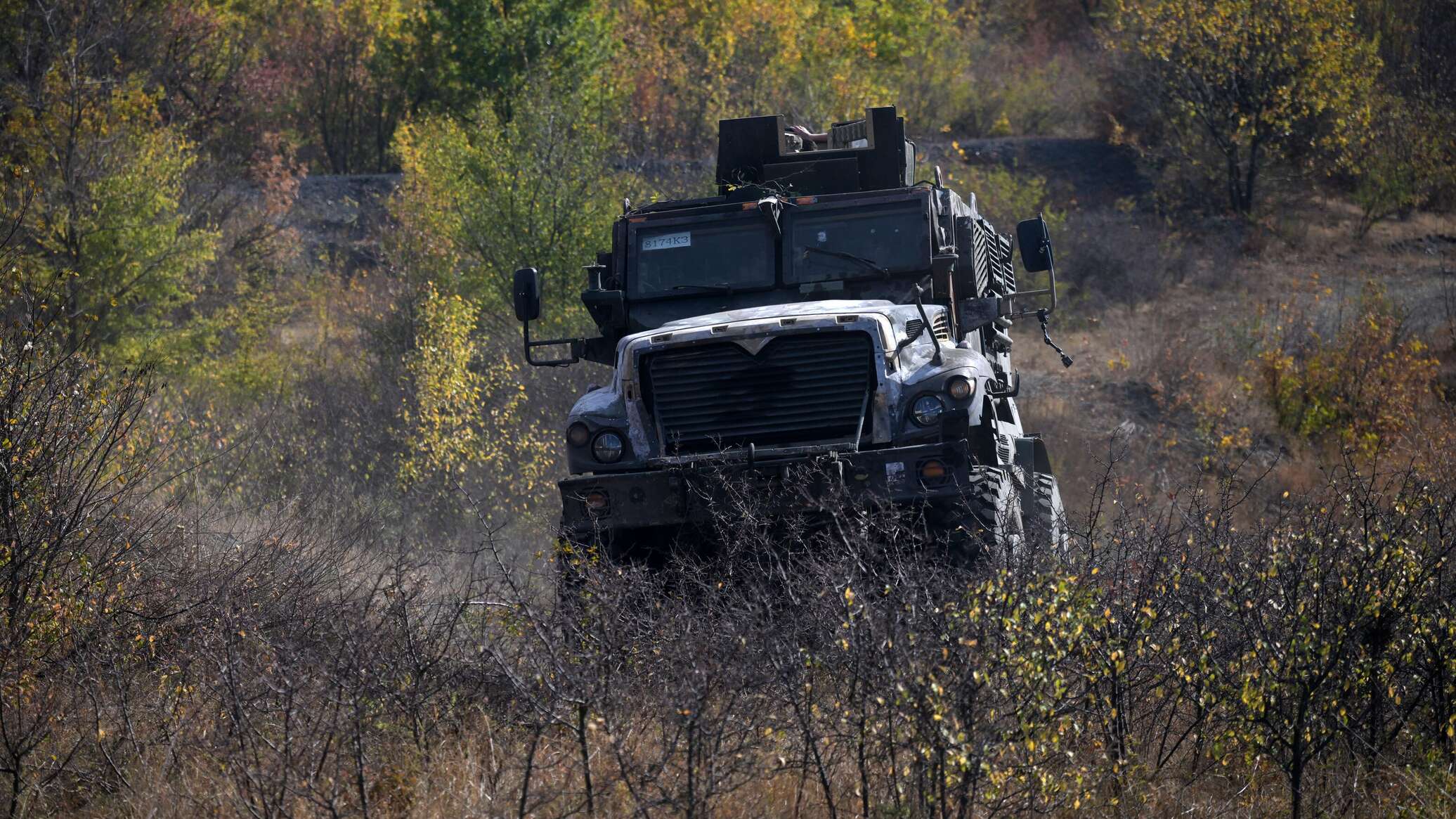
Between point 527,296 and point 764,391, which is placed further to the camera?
point 527,296

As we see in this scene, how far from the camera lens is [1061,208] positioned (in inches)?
1203

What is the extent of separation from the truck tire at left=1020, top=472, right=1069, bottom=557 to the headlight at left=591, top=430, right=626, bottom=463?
2.24 m

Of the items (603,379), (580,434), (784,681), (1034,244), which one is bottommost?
(603,379)

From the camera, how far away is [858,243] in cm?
877

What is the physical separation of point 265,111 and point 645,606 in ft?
122

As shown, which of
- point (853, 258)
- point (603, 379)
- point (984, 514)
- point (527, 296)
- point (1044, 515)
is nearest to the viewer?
point (984, 514)

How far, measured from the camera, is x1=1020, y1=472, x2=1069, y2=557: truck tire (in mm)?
7160

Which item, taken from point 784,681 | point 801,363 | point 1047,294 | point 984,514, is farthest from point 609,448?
point 1047,294

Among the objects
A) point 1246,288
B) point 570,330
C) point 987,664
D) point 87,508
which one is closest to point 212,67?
point 570,330

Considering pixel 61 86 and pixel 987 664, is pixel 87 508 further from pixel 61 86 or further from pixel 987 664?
pixel 61 86

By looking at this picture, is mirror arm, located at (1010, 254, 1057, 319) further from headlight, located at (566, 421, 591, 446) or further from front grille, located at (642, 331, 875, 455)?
headlight, located at (566, 421, 591, 446)

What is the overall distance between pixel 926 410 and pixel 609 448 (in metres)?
1.75

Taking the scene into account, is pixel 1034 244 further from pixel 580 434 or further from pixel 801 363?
pixel 580 434

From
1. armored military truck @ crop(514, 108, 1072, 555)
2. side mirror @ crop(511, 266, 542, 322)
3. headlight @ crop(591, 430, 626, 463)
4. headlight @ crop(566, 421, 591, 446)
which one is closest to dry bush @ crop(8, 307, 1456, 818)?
armored military truck @ crop(514, 108, 1072, 555)
